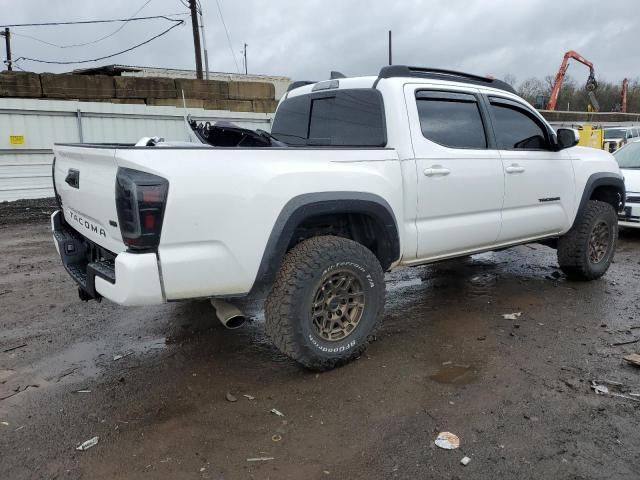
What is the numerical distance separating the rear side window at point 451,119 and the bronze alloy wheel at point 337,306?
132 centimetres

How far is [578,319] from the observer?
177 inches

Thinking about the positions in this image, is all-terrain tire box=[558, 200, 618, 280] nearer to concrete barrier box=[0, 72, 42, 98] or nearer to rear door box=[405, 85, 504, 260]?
rear door box=[405, 85, 504, 260]

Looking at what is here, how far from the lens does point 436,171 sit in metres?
3.87

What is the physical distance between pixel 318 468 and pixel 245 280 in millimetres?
1093

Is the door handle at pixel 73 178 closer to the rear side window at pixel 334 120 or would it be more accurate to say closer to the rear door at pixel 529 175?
the rear side window at pixel 334 120

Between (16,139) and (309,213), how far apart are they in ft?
39.5

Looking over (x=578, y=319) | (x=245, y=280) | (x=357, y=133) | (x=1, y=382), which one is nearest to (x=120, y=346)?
(x=1, y=382)

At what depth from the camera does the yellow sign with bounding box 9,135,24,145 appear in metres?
12.5

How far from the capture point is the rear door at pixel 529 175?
14.9ft

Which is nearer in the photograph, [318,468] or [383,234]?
[318,468]

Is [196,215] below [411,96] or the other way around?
below

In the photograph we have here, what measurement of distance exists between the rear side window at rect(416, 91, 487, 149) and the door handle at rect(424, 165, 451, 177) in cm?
23

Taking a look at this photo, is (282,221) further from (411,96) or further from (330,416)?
(411,96)

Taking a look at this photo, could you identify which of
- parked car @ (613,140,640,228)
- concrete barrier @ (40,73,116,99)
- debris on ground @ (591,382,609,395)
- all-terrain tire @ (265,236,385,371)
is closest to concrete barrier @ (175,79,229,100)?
concrete barrier @ (40,73,116,99)
